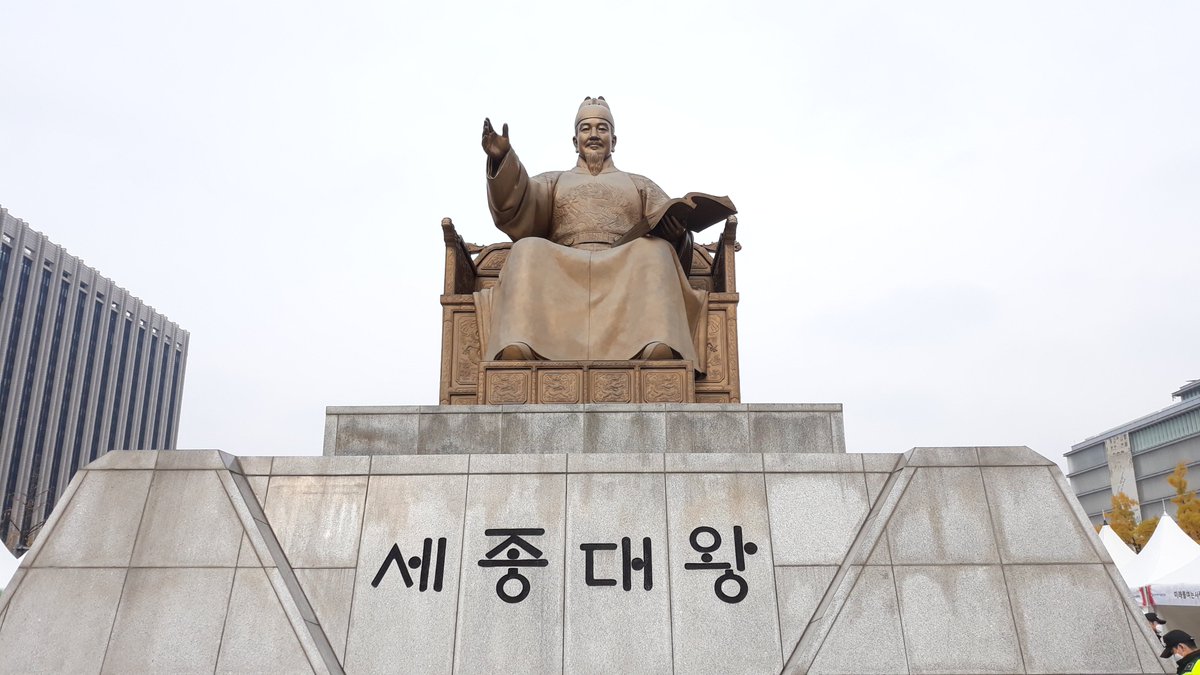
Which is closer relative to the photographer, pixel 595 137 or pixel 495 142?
pixel 495 142

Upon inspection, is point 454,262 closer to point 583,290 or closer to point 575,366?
point 583,290

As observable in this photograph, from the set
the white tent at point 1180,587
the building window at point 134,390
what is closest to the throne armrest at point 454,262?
the white tent at point 1180,587

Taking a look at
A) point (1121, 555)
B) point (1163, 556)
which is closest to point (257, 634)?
point (1163, 556)

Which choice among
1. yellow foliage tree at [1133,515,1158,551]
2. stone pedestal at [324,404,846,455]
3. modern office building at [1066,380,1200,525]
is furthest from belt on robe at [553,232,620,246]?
modern office building at [1066,380,1200,525]

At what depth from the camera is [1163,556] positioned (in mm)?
9992

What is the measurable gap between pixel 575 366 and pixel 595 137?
2.94m

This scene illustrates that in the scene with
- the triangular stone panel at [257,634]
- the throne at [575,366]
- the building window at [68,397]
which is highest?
the building window at [68,397]

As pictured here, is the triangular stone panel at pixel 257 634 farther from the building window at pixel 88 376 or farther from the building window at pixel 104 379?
the building window at pixel 104 379

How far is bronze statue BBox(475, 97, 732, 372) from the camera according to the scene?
6660mm

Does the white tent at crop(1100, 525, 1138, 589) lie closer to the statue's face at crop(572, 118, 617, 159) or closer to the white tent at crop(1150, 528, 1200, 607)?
the white tent at crop(1150, 528, 1200, 607)

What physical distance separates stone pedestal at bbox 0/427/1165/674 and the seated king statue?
155 centimetres

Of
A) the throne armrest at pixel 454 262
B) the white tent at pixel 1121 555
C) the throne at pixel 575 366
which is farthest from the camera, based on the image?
the white tent at pixel 1121 555

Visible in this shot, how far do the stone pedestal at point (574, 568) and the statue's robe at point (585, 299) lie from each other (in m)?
1.58

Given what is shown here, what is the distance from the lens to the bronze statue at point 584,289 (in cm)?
666
